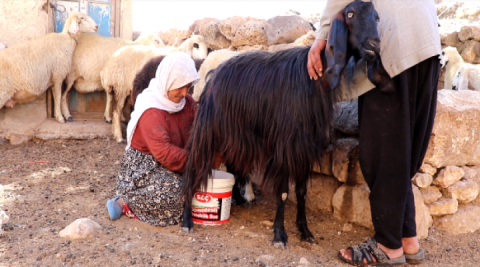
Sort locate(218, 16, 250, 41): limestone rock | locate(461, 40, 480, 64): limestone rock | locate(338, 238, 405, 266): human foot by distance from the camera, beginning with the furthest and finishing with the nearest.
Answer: locate(461, 40, 480, 64): limestone rock, locate(218, 16, 250, 41): limestone rock, locate(338, 238, 405, 266): human foot

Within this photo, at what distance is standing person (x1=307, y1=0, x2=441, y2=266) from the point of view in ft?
8.16

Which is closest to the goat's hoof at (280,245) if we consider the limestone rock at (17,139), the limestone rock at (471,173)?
the limestone rock at (471,173)

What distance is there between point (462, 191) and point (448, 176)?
0.63 ft

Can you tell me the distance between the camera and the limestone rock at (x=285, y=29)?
22.8ft

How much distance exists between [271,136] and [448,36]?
300 inches

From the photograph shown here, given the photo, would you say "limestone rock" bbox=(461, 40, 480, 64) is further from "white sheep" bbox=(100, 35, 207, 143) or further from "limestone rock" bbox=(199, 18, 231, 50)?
"white sheep" bbox=(100, 35, 207, 143)

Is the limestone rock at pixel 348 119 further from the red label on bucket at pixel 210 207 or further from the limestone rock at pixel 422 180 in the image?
the red label on bucket at pixel 210 207

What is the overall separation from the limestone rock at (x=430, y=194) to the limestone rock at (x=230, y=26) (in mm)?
5004

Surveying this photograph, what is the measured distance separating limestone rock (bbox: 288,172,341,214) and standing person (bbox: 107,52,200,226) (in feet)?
3.91

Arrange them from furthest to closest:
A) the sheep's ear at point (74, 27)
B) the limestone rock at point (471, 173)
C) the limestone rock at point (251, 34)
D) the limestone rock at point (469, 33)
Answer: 1. the limestone rock at point (469, 33)
2. the limestone rock at point (251, 34)
3. the sheep's ear at point (74, 27)
4. the limestone rock at point (471, 173)

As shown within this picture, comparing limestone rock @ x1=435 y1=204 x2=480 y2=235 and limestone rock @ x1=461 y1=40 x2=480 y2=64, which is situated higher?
limestone rock @ x1=461 y1=40 x2=480 y2=64

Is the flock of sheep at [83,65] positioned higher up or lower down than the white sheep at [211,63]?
lower down

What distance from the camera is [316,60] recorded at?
2656 millimetres

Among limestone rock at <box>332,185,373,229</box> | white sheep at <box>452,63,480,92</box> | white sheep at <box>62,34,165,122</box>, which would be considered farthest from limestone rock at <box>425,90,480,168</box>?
white sheep at <box>62,34,165,122</box>
